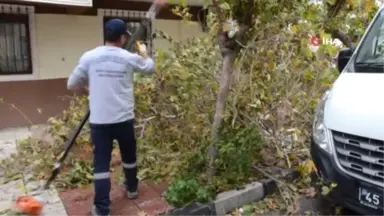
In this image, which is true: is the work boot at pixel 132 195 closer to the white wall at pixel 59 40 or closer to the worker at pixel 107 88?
the worker at pixel 107 88

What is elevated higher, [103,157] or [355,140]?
[355,140]

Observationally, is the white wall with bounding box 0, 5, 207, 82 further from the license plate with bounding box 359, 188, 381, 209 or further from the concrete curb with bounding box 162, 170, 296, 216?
the license plate with bounding box 359, 188, 381, 209

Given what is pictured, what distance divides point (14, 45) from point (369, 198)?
Answer: 7.70 meters

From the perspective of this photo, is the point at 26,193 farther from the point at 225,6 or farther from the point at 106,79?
the point at 225,6

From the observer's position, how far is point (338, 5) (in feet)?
18.4

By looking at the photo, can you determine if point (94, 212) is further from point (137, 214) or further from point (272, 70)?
point (272, 70)

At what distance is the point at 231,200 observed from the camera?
3.83m

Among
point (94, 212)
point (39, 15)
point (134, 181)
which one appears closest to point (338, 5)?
point (134, 181)

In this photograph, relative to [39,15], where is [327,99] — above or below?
below

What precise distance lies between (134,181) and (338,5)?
4.09m

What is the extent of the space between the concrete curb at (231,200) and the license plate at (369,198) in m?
1.40

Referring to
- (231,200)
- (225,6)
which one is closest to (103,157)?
(231,200)

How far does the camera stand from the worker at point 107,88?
3.36 metres

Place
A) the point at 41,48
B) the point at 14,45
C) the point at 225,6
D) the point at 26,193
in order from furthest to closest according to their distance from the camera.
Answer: the point at 41,48
the point at 14,45
the point at 26,193
the point at 225,6
